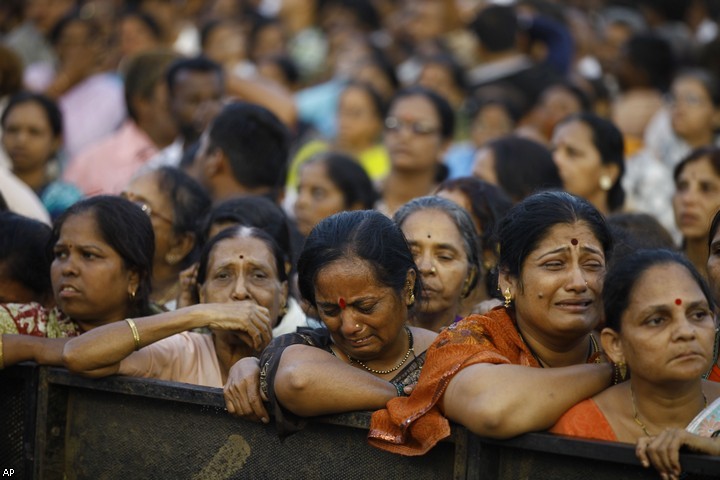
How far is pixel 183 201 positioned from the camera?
587 centimetres

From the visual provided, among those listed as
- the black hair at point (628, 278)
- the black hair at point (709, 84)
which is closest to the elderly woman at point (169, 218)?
the black hair at point (628, 278)

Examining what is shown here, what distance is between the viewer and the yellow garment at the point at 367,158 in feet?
28.5

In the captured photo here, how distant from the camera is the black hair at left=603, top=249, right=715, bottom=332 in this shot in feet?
11.1

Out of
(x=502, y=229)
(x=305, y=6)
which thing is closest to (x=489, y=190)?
(x=502, y=229)

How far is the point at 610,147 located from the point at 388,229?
3135 mm

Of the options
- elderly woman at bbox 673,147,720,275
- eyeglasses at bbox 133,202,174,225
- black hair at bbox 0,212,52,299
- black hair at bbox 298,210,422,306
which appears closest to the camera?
black hair at bbox 298,210,422,306

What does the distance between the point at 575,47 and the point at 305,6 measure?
335 cm

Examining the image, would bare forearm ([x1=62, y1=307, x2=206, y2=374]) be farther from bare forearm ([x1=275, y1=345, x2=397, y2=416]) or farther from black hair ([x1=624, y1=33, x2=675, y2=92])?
black hair ([x1=624, y1=33, x2=675, y2=92])

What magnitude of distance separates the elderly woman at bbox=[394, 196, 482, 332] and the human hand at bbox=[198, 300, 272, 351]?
0.69m

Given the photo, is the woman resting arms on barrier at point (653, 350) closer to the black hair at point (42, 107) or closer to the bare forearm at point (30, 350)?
the bare forearm at point (30, 350)

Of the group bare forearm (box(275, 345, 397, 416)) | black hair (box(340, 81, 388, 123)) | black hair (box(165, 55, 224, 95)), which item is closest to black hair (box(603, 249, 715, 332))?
bare forearm (box(275, 345, 397, 416))

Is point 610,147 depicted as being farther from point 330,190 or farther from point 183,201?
point 183,201

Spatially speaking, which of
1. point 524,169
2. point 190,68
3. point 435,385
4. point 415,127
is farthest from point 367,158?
point 435,385

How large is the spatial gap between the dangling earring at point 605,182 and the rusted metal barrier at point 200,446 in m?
3.64
